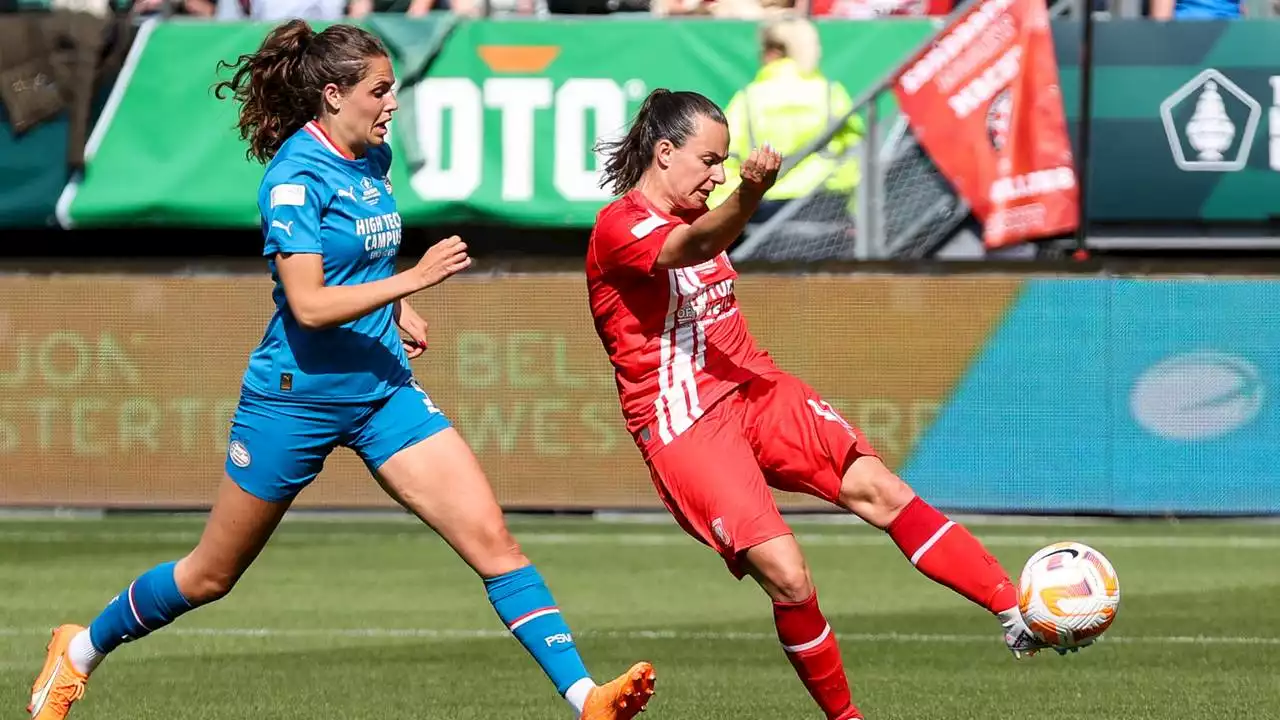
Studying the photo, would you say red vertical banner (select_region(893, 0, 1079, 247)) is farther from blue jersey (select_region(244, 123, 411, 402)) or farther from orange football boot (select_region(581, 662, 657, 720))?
orange football boot (select_region(581, 662, 657, 720))

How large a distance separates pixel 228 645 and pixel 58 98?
751 centimetres

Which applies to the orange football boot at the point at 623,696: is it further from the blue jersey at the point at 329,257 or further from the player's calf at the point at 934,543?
the blue jersey at the point at 329,257

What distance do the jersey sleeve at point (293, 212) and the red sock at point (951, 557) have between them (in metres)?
1.89

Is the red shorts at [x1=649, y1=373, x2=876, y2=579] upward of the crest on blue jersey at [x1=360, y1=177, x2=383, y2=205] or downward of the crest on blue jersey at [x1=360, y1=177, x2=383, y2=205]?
downward

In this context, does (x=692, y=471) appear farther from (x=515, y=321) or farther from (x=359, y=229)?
(x=515, y=321)

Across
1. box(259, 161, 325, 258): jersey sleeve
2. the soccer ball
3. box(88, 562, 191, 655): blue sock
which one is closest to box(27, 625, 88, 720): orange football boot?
box(88, 562, 191, 655): blue sock

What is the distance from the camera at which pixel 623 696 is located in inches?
234

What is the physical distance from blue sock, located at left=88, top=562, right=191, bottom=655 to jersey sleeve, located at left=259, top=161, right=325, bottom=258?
1.11 meters

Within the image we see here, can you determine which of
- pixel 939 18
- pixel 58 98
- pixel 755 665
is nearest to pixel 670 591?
pixel 755 665

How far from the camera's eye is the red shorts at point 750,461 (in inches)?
246

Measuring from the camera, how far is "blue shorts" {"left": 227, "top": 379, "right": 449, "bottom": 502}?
6.29 metres

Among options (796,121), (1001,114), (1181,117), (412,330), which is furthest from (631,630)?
(1181,117)

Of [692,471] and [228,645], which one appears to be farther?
[228,645]

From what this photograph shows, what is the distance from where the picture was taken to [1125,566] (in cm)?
1202
